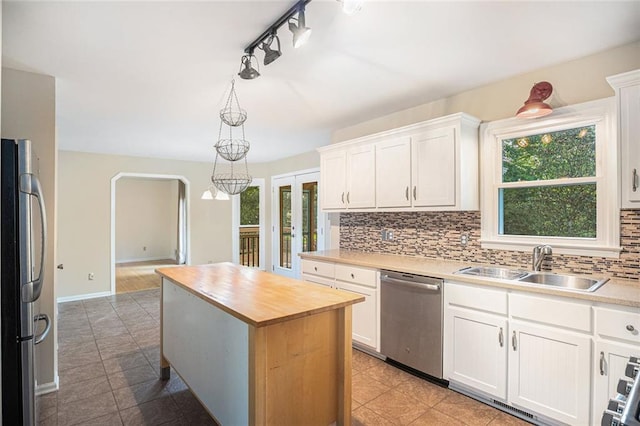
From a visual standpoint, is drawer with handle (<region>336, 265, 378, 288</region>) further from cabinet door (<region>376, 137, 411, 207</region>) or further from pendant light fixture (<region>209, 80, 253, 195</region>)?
pendant light fixture (<region>209, 80, 253, 195</region>)

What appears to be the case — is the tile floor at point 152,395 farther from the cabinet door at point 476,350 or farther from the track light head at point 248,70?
the track light head at point 248,70

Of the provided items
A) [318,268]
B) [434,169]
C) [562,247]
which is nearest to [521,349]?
[562,247]

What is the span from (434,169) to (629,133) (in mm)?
1284

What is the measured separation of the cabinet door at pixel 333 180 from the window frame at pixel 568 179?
1461 mm

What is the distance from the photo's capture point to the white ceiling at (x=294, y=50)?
6.03 feet

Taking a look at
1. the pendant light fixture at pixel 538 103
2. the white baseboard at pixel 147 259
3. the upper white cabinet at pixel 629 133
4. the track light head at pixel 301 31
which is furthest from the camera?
the white baseboard at pixel 147 259

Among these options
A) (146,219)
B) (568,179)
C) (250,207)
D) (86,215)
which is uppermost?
(568,179)

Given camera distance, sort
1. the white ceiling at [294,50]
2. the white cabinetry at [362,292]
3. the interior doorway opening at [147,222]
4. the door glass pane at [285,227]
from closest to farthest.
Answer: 1. the white ceiling at [294,50]
2. the white cabinetry at [362,292]
3. the door glass pane at [285,227]
4. the interior doorway opening at [147,222]

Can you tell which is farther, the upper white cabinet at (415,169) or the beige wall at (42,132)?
the upper white cabinet at (415,169)

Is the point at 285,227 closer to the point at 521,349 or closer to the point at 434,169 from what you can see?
the point at 434,169

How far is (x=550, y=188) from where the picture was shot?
2.67 metres

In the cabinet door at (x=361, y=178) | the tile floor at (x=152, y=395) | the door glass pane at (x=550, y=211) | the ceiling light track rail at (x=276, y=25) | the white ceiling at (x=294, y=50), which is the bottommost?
the tile floor at (x=152, y=395)

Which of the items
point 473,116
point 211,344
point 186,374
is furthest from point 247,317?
point 473,116

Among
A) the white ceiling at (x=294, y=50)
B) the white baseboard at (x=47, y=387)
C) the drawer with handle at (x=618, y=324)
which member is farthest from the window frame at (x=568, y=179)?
the white baseboard at (x=47, y=387)
